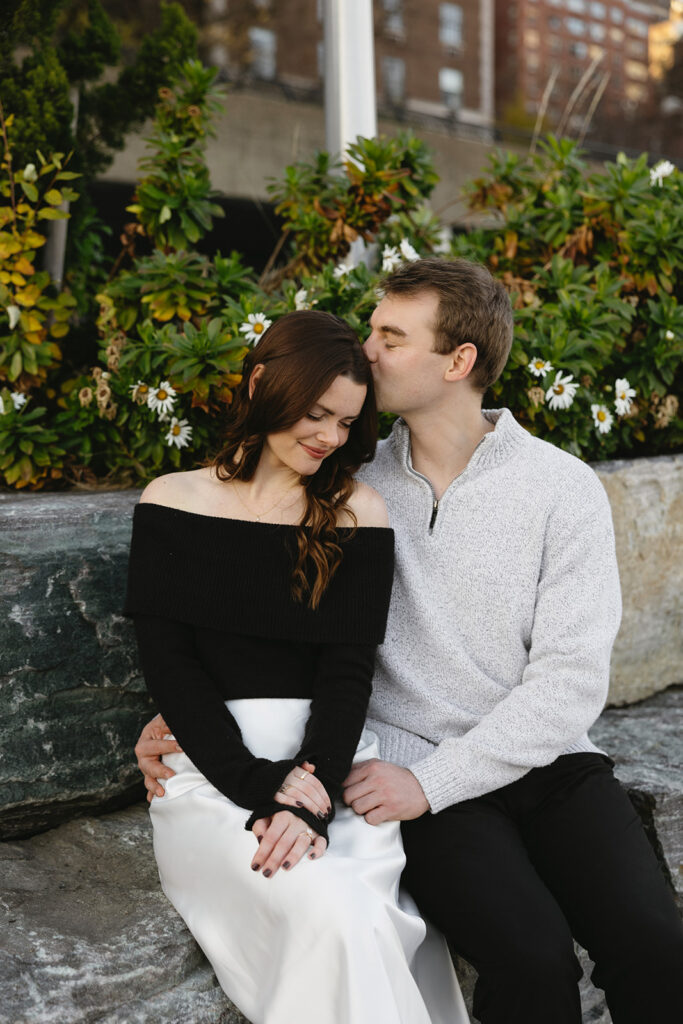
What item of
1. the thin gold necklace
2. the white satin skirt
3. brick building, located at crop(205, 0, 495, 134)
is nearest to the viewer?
the white satin skirt

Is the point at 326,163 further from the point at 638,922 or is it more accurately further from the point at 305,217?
the point at 638,922

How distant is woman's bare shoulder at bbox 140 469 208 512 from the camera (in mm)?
2201

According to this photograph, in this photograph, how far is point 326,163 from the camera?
385cm

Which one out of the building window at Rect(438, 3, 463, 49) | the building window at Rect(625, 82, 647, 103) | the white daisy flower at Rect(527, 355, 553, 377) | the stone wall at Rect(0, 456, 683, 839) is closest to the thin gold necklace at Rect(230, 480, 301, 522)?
the stone wall at Rect(0, 456, 683, 839)

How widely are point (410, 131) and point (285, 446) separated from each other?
2.09m

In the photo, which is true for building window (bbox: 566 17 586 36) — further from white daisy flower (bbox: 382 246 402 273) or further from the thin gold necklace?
the thin gold necklace

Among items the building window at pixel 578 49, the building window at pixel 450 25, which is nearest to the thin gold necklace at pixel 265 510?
the building window at pixel 450 25

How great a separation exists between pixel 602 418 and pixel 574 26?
38.9 meters

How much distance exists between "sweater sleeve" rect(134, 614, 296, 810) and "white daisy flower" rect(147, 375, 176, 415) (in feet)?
3.35

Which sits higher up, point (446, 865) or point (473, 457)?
point (473, 457)

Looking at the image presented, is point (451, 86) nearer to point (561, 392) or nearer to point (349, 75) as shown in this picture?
point (349, 75)

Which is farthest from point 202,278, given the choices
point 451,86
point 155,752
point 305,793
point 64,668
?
point 451,86

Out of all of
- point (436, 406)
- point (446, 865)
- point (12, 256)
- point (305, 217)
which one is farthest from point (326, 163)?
point (446, 865)

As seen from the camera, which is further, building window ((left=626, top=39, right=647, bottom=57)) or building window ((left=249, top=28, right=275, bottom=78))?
building window ((left=626, top=39, right=647, bottom=57))
